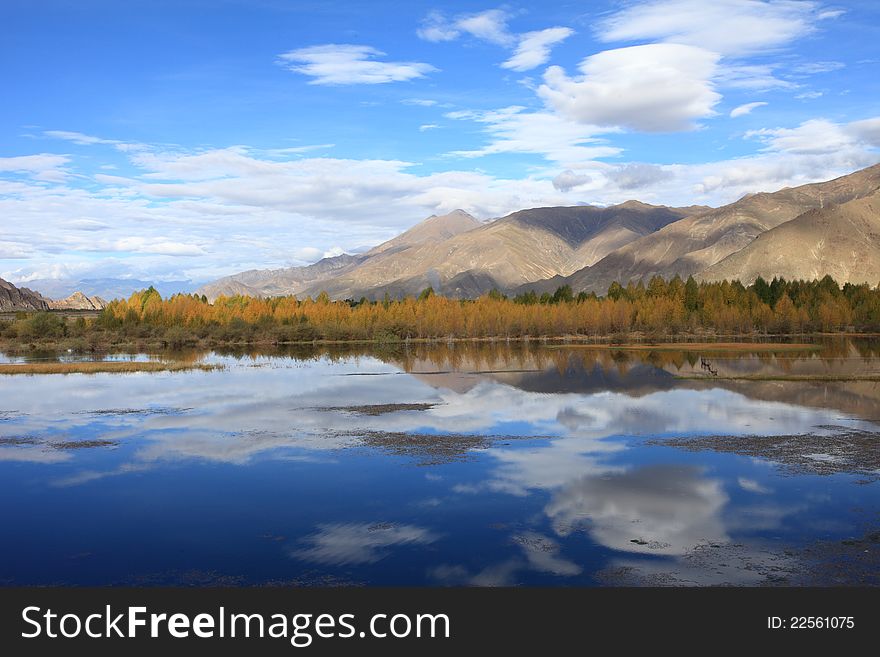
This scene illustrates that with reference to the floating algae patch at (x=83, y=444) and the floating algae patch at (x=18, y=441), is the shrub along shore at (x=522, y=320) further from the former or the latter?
the floating algae patch at (x=83, y=444)

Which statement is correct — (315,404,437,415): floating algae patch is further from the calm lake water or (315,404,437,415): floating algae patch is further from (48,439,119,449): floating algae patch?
(48,439,119,449): floating algae patch

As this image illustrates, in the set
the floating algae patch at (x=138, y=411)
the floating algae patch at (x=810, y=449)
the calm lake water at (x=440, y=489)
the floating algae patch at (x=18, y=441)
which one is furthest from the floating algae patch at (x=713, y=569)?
the floating algae patch at (x=138, y=411)

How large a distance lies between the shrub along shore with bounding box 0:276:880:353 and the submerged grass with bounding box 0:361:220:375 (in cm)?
5109

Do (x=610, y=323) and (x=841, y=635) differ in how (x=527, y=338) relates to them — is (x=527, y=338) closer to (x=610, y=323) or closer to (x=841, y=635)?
(x=610, y=323)

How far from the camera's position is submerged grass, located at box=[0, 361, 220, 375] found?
77.9 metres

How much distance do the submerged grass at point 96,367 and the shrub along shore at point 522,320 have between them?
51.1 m

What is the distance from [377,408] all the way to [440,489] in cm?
2283

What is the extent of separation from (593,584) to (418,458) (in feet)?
51.5

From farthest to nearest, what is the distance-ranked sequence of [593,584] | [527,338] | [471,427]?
[527,338], [471,427], [593,584]

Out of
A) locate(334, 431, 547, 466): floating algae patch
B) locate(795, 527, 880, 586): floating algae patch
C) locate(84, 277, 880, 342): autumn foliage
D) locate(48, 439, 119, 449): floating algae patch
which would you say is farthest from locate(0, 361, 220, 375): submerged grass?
locate(795, 527, 880, 586): floating algae patch

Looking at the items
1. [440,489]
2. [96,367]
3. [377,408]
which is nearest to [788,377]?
[377,408]

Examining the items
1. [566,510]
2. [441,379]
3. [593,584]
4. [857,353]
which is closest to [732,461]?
[566,510]

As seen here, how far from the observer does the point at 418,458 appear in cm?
3234

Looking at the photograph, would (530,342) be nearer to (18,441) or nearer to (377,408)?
(377,408)
